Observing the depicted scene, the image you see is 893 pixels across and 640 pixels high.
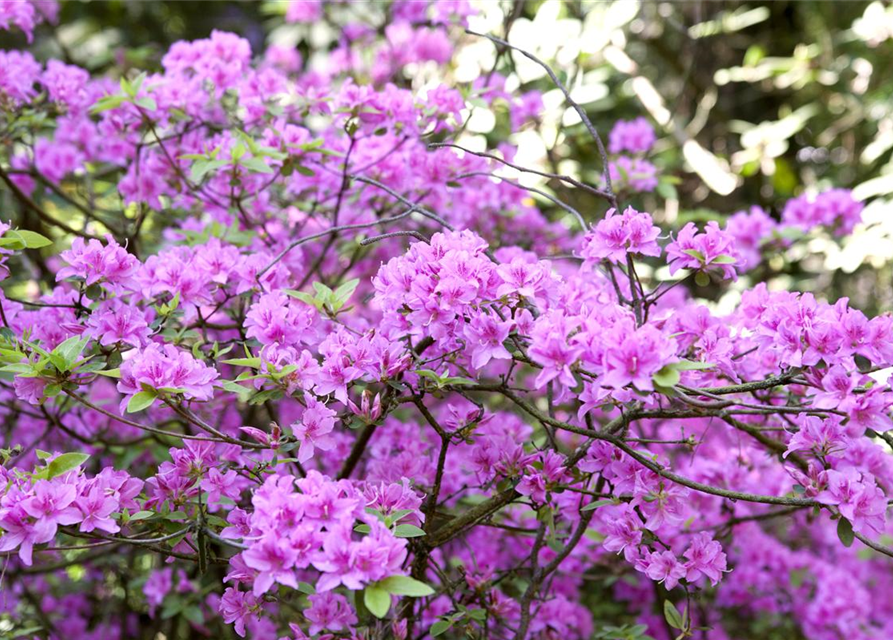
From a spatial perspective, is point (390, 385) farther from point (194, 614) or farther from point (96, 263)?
point (194, 614)

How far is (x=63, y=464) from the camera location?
1.11 metres

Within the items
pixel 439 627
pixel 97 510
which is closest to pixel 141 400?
pixel 97 510

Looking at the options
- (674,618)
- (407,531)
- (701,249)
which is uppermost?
(701,249)

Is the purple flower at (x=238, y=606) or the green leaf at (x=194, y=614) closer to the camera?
the purple flower at (x=238, y=606)

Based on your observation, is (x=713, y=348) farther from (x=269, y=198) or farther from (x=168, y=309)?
(x=269, y=198)

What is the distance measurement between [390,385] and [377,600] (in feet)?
1.11

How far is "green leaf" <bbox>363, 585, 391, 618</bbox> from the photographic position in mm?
928

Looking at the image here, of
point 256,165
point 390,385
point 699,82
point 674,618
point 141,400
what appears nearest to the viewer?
point 141,400

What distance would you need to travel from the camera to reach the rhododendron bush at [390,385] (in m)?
1.12

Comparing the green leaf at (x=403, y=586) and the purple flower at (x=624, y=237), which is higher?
the purple flower at (x=624, y=237)

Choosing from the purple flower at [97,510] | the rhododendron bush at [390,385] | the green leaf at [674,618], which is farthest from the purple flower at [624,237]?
the purple flower at [97,510]

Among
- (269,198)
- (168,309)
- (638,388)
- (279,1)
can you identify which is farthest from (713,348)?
(279,1)

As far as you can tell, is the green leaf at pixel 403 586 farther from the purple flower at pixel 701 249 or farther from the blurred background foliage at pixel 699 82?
the blurred background foliage at pixel 699 82

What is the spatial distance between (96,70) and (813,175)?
10.1 feet
